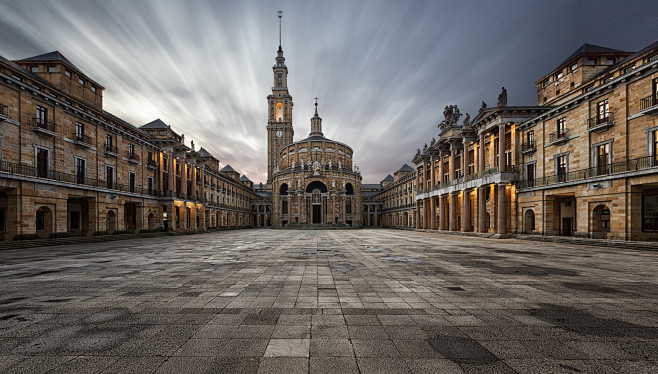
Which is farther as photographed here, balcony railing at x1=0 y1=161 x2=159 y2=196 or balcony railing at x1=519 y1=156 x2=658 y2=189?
balcony railing at x1=0 y1=161 x2=159 y2=196

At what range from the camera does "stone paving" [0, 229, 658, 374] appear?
3.52m

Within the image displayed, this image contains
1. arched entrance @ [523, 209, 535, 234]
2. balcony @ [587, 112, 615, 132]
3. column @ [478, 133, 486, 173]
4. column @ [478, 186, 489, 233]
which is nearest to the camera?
balcony @ [587, 112, 615, 132]

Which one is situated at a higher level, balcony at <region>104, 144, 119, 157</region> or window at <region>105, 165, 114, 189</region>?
balcony at <region>104, 144, 119, 157</region>

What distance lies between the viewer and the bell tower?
101 meters

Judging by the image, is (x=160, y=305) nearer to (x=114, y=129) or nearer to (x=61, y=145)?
(x=61, y=145)

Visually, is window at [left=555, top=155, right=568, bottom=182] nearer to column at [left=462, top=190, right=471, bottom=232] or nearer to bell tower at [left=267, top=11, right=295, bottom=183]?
column at [left=462, top=190, right=471, bottom=232]

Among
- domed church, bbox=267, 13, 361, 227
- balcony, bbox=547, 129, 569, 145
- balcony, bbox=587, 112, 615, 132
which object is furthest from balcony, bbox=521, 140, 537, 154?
domed church, bbox=267, 13, 361, 227

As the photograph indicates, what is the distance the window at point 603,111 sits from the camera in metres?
20.5

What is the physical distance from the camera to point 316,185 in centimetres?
7069

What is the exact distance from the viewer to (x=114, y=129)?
3041cm

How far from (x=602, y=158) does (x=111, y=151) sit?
47305 millimetres

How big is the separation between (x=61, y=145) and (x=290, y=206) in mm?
47178

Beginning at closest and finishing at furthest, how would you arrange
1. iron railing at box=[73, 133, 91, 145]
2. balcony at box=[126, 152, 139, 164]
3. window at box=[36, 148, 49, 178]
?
window at box=[36, 148, 49, 178] → iron railing at box=[73, 133, 91, 145] → balcony at box=[126, 152, 139, 164]

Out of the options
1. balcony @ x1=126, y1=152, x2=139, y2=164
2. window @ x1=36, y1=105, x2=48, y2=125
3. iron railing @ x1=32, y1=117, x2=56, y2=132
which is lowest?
balcony @ x1=126, y1=152, x2=139, y2=164
